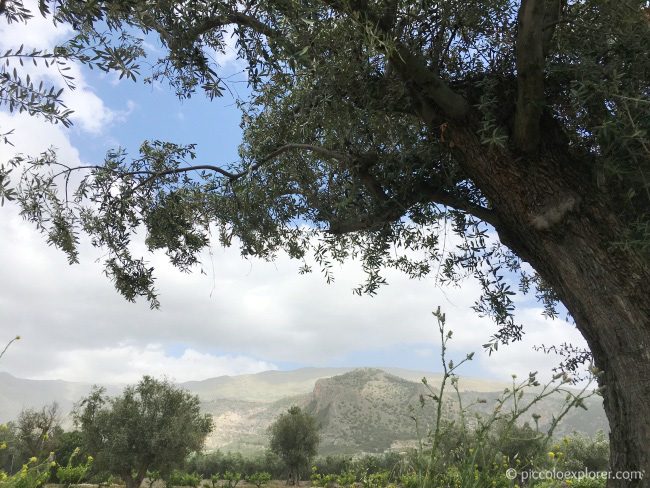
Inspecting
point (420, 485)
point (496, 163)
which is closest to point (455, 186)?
point (496, 163)

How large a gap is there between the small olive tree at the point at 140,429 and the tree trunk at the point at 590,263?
25211 millimetres

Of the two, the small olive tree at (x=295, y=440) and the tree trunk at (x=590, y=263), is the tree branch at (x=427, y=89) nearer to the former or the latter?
the tree trunk at (x=590, y=263)

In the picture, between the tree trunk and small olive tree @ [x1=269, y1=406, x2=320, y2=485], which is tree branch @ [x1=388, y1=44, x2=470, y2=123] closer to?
the tree trunk

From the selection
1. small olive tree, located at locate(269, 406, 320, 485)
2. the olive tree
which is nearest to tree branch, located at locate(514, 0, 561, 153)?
the olive tree

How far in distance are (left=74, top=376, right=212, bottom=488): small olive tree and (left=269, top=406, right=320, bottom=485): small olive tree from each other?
14054mm

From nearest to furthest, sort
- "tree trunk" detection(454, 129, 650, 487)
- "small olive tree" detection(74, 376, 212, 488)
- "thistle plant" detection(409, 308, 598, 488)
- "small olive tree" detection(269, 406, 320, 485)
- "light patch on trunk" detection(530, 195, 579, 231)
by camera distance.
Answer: "thistle plant" detection(409, 308, 598, 488) → "tree trunk" detection(454, 129, 650, 487) → "light patch on trunk" detection(530, 195, 579, 231) → "small olive tree" detection(74, 376, 212, 488) → "small olive tree" detection(269, 406, 320, 485)

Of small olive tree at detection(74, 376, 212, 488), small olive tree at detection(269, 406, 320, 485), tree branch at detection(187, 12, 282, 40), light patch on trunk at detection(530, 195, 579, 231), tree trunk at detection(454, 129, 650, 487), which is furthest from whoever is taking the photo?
small olive tree at detection(269, 406, 320, 485)

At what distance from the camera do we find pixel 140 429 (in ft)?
86.2

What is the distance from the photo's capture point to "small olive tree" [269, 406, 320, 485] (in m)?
41.5

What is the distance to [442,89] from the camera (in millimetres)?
5680

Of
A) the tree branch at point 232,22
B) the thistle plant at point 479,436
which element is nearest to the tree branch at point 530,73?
the tree branch at point 232,22

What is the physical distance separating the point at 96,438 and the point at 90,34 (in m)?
27.5

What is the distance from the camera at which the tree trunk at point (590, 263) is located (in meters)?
4.72

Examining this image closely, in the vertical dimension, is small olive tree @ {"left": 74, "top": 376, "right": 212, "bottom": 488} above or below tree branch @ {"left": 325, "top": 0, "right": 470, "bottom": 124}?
below
